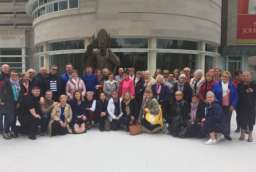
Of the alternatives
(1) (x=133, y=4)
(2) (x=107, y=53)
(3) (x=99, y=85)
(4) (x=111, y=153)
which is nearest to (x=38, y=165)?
(4) (x=111, y=153)

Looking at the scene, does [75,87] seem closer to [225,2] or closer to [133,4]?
[133,4]

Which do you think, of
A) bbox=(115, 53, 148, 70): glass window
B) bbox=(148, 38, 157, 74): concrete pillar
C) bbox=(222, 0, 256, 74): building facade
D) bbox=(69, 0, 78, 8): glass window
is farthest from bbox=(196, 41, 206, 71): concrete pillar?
bbox=(69, 0, 78, 8): glass window

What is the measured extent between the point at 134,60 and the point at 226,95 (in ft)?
49.7

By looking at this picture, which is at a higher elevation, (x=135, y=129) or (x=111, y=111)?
(x=111, y=111)

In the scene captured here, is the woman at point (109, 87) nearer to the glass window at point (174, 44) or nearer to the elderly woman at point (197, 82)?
the elderly woman at point (197, 82)

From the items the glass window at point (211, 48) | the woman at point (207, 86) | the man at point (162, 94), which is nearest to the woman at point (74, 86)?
the man at point (162, 94)

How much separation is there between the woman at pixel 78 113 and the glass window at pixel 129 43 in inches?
550

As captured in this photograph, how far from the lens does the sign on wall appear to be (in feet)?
97.6

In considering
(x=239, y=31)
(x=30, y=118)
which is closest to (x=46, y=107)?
(x=30, y=118)

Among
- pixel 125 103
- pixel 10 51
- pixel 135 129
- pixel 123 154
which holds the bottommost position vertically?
pixel 123 154

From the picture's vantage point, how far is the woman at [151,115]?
8102mm

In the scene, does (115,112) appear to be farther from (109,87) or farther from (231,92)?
(231,92)

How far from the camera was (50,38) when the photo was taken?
24.6 m

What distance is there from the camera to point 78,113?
27.5 ft
